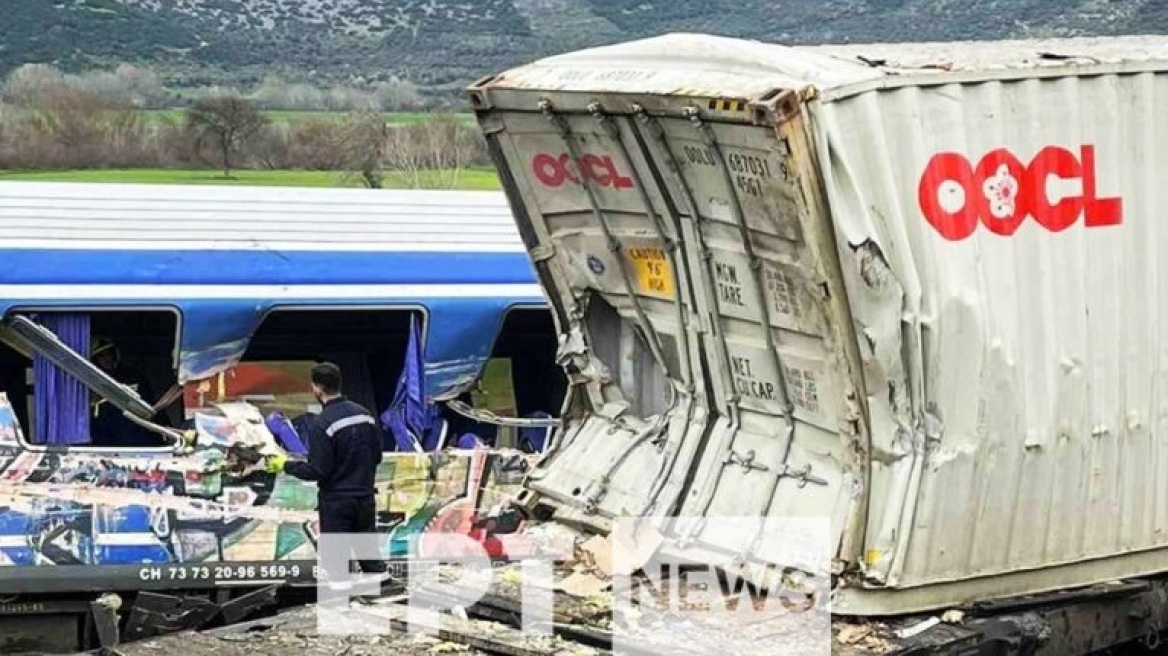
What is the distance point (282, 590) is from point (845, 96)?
4532 mm

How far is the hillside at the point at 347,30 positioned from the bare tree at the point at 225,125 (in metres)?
7.68

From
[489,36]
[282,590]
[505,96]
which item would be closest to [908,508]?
[505,96]

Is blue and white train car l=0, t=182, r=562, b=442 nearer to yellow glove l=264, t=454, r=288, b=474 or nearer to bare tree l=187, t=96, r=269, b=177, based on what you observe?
yellow glove l=264, t=454, r=288, b=474

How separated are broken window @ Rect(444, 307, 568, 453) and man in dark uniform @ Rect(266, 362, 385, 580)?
2.07m

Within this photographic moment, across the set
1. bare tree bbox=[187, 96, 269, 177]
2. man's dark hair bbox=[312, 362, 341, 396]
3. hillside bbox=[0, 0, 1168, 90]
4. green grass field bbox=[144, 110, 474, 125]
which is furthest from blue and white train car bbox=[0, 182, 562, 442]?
hillside bbox=[0, 0, 1168, 90]

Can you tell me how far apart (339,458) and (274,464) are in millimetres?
1291

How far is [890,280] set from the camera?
6254mm

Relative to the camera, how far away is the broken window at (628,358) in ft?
25.9

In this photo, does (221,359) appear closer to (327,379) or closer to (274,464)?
(274,464)

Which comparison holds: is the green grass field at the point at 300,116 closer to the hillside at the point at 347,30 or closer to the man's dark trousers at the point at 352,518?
the hillside at the point at 347,30

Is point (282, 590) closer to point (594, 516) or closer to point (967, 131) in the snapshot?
point (594, 516)

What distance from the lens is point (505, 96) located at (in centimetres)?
748

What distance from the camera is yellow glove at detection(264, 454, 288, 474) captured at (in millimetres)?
9512

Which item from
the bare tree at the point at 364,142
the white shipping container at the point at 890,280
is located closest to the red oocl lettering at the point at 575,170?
the white shipping container at the point at 890,280
